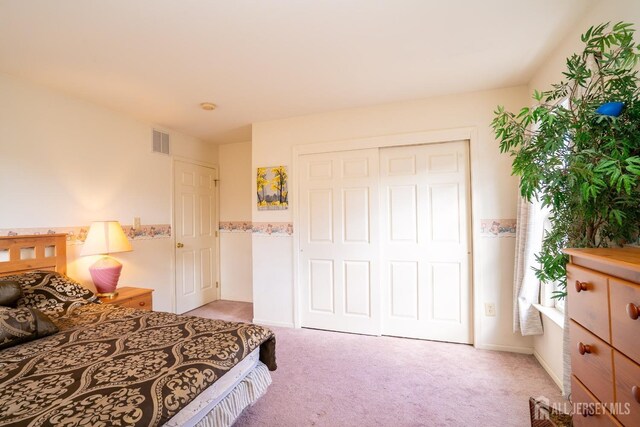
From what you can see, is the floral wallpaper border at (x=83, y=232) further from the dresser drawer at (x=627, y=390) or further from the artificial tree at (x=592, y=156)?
the dresser drawer at (x=627, y=390)

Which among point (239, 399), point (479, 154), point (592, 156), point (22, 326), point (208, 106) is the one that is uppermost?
point (208, 106)

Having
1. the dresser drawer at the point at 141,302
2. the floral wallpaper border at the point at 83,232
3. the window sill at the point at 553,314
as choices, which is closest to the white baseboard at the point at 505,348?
the window sill at the point at 553,314

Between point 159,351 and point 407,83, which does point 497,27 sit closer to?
point 407,83

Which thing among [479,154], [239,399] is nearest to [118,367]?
[239,399]

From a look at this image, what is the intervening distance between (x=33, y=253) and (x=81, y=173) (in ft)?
2.62

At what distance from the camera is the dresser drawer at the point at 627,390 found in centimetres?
76

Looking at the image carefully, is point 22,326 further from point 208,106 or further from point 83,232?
point 208,106

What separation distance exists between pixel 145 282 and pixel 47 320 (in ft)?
5.23

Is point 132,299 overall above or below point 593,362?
below

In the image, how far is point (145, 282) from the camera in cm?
315

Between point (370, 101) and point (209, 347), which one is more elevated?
point (370, 101)

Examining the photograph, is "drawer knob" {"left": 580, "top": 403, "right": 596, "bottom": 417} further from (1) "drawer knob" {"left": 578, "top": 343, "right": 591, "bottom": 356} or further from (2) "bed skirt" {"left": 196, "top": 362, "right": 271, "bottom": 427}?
(2) "bed skirt" {"left": 196, "top": 362, "right": 271, "bottom": 427}

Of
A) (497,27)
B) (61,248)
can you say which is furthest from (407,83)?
(61,248)

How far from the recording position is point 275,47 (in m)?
1.89
